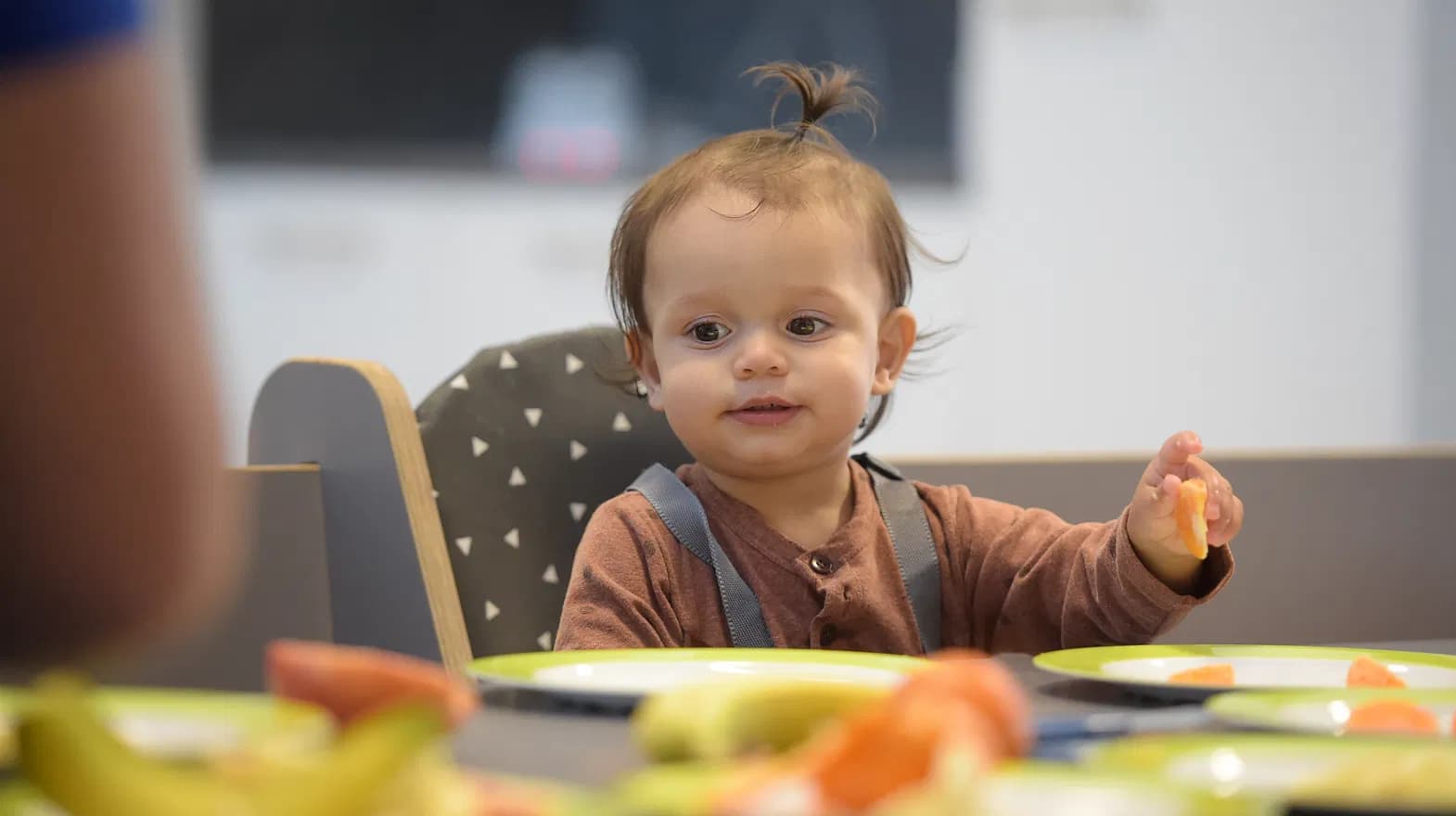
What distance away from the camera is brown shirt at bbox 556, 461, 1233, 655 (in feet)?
3.29

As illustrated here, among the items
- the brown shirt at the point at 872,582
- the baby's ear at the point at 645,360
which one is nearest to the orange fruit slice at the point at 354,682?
the brown shirt at the point at 872,582

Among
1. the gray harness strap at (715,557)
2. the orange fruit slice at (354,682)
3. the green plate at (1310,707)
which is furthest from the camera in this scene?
the gray harness strap at (715,557)

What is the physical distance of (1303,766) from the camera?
0.42m

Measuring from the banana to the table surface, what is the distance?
2 centimetres

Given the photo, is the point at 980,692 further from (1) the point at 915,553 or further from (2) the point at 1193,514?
(1) the point at 915,553

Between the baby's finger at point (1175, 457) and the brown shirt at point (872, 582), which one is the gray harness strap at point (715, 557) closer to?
the brown shirt at point (872, 582)

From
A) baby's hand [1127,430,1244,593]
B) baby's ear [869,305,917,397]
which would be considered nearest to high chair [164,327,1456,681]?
baby's ear [869,305,917,397]

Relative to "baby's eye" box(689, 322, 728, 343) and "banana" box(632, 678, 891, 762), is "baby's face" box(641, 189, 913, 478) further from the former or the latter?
"banana" box(632, 678, 891, 762)

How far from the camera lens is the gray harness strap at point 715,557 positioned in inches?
43.1

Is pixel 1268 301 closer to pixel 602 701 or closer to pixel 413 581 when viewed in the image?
pixel 413 581

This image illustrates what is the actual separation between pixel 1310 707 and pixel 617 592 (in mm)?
547

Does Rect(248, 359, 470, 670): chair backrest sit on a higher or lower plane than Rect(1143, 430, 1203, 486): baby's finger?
lower

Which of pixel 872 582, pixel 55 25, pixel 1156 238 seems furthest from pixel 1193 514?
pixel 1156 238

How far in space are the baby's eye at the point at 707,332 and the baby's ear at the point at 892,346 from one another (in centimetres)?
16
